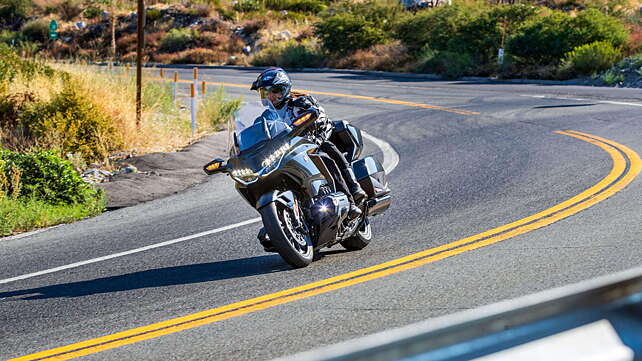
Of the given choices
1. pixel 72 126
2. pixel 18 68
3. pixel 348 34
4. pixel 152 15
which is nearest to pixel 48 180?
pixel 72 126

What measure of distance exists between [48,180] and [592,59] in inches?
871

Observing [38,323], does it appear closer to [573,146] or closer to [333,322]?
[333,322]

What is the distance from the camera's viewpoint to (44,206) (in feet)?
36.2

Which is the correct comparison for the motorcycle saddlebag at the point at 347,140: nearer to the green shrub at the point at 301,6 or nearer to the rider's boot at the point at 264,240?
the rider's boot at the point at 264,240

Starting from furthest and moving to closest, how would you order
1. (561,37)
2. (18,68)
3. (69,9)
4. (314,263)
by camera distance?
(69,9)
(561,37)
(18,68)
(314,263)

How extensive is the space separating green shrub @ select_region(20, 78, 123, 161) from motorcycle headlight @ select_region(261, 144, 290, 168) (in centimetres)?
814

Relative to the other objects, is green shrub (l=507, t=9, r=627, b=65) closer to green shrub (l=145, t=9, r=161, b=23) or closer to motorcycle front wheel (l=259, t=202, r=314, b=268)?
motorcycle front wheel (l=259, t=202, r=314, b=268)

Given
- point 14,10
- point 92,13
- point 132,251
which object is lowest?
point 14,10

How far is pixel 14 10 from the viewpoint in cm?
6656

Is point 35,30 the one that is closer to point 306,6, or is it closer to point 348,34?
point 306,6

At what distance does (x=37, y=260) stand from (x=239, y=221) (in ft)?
7.74

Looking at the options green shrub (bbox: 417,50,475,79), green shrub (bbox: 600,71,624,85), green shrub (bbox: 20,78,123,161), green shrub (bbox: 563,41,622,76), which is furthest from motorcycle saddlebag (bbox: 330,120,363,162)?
green shrub (bbox: 417,50,475,79)

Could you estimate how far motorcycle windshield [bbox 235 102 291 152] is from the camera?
696 cm

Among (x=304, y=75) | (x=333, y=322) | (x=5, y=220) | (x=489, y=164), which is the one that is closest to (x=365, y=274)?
(x=333, y=322)
